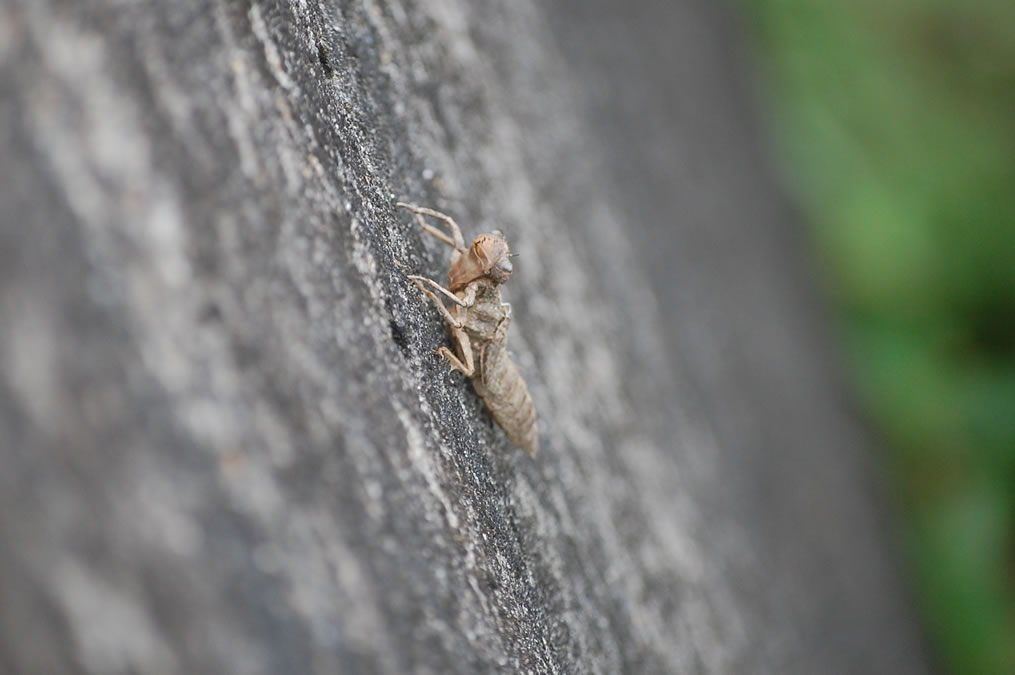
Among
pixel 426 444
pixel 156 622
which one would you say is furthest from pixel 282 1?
pixel 156 622

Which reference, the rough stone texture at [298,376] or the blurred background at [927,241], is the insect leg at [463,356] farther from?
the blurred background at [927,241]

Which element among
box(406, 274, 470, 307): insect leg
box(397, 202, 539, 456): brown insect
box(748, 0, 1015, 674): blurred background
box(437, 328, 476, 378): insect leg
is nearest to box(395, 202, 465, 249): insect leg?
box(397, 202, 539, 456): brown insect

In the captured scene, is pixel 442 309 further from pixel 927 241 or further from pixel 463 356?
pixel 927 241

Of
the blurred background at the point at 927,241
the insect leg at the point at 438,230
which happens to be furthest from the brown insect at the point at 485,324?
the blurred background at the point at 927,241

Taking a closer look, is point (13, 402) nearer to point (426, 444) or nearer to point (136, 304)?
point (136, 304)

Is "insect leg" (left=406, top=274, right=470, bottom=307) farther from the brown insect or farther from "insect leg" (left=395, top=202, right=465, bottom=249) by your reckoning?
"insect leg" (left=395, top=202, right=465, bottom=249)
